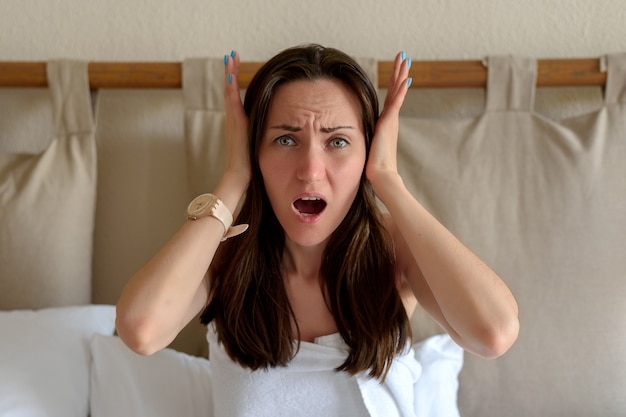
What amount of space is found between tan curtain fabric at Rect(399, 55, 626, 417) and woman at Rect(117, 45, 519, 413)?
0.80 ft

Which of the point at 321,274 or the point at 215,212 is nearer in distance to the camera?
the point at 215,212

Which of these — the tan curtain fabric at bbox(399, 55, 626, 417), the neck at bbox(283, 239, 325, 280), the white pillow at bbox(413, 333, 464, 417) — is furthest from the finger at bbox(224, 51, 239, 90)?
the white pillow at bbox(413, 333, 464, 417)

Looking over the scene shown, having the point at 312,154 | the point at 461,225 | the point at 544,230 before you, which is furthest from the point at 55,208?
the point at 544,230

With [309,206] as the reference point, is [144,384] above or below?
below

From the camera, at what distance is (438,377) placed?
4.38 feet

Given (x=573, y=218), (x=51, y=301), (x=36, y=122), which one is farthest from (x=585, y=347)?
(x=36, y=122)

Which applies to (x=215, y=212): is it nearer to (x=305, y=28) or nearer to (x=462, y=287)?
(x=462, y=287)

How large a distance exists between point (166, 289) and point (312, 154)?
338 mm

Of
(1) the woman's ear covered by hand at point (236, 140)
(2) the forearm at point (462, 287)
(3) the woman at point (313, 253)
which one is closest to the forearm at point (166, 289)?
(3) the woman at point (313, 253)

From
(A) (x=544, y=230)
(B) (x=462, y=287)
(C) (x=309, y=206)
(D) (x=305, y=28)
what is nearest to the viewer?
(B) (x=462, y=287)

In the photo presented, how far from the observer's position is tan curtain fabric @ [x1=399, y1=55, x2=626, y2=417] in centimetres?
138

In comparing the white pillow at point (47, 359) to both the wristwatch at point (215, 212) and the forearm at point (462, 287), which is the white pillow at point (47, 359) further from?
the forearm at point (462, 287)

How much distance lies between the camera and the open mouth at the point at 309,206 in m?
1.12

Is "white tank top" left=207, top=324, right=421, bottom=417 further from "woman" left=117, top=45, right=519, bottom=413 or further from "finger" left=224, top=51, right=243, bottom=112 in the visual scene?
"finger" left=224, top=51, right=243, bottom=112
